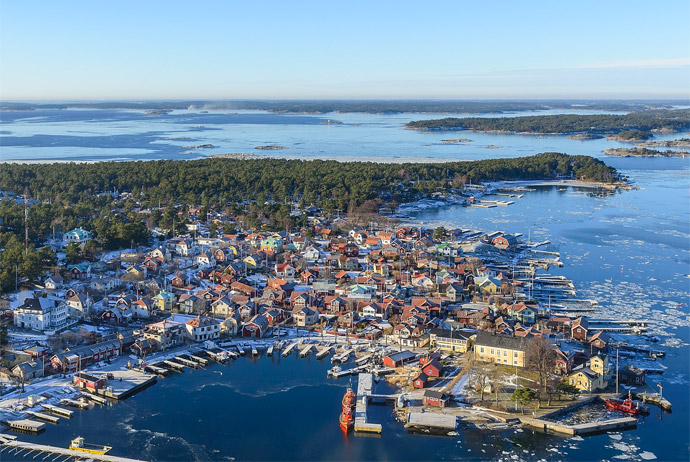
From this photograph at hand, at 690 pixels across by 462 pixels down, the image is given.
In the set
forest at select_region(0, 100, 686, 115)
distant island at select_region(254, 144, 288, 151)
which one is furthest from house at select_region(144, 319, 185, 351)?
forest at select_region(0, 100, 686, 115)

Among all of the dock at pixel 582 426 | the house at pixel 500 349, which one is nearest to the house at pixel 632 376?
the dock at pixel 582 426

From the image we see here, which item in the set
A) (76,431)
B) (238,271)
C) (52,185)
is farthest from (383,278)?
(52,185)

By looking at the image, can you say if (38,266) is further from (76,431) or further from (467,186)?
(467,186)

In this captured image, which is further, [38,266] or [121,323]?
[38,266]

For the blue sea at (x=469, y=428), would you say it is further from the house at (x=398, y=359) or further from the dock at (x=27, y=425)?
the house at (x=398, y=359)

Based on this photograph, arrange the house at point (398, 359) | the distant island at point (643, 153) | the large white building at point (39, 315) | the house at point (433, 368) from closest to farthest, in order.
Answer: the house at point (433, 368)
the house at point (398, 359)
the large white building at point (39, 315)
the distant island at point (643, 153)

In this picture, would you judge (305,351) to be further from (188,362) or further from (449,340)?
(449,340)

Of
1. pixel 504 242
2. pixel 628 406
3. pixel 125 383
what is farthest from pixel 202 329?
pixel 504 242
